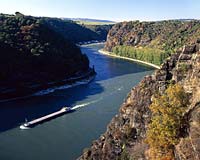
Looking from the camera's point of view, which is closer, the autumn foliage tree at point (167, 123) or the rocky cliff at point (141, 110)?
the autumn foliage tree at point (167, 123)

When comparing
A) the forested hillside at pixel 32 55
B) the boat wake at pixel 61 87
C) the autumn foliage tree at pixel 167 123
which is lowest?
the boat wake at pixel 61 87

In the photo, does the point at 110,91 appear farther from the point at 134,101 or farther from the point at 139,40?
the point at 139,40

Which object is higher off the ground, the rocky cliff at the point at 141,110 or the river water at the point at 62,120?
the rocky cliff at the point at 141,110

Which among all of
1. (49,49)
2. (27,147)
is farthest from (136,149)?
(49,49)

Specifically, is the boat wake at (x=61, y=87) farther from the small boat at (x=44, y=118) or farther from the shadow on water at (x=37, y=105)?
the small boat at (x=44, y=118)

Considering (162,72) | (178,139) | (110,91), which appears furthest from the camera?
(110,91)

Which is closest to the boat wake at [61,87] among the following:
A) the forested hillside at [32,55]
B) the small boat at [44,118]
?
the forested hillside at [32,55]

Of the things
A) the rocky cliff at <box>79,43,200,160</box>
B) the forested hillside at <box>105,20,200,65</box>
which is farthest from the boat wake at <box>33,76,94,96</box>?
the rocky cliff at <box>79,43,200,160</box>

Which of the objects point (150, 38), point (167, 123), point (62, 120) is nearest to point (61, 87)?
point (62, 120)
